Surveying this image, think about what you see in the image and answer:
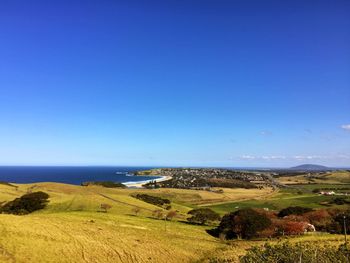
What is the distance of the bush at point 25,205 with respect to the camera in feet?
242

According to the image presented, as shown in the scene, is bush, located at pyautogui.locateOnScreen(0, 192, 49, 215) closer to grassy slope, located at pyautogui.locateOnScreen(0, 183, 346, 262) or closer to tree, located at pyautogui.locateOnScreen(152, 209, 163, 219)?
grassy slope, located at pyautogui.locateOnScreen(0, 183, 346, 262)

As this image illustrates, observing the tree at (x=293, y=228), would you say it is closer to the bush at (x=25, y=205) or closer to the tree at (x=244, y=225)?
the tree at (x=244, y=225)

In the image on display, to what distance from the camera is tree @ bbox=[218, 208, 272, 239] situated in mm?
62594

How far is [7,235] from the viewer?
4156 centimetres

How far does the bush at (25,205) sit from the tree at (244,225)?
41303 mm

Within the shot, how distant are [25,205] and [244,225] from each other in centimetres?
4838

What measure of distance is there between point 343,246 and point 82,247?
107 ft

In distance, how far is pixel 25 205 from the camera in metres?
76.4

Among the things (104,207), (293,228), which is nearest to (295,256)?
(293,228)

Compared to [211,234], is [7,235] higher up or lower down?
higher up

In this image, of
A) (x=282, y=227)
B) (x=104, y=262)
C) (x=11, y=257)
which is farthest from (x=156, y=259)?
(x=282, y=227)

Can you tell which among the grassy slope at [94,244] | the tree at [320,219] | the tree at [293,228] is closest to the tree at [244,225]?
the tree at [293,228]

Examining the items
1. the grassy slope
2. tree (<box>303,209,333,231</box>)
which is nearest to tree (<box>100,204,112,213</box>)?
the grassy slope

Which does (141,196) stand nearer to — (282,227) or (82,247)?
(282,227)
